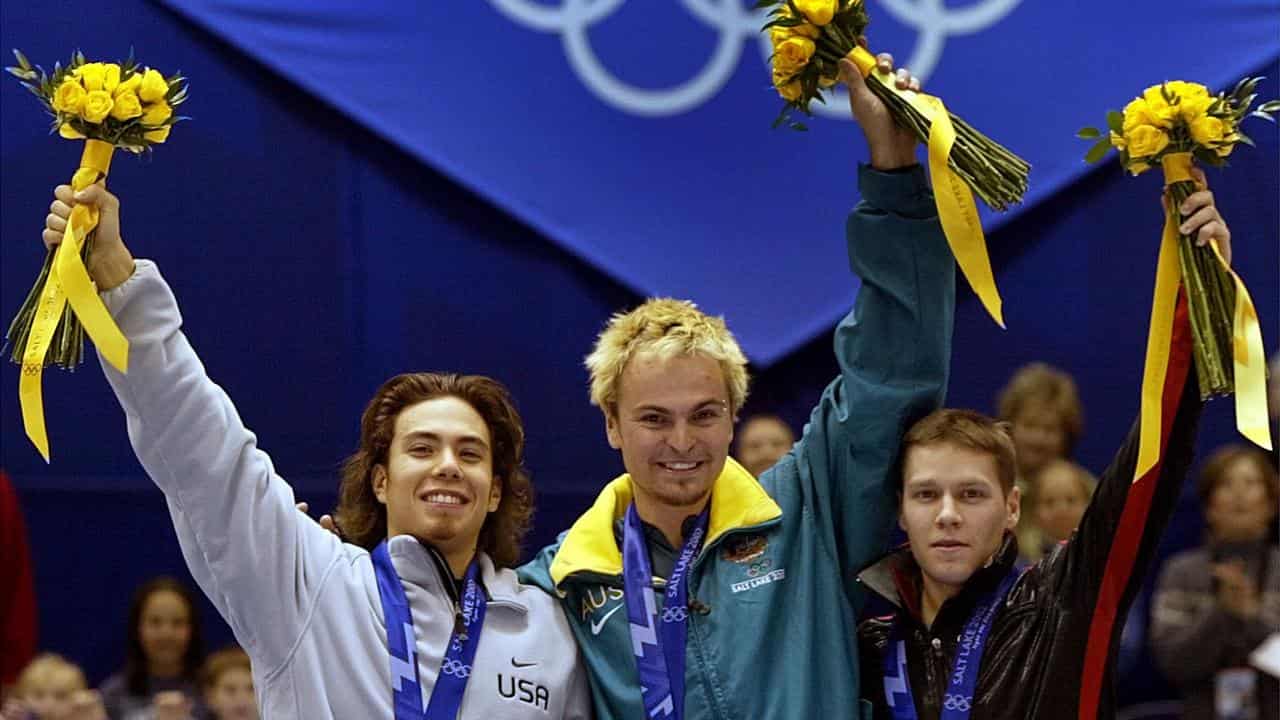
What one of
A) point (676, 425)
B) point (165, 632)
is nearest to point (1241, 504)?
point (676, 425)

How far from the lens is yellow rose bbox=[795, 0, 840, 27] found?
11.7 feet

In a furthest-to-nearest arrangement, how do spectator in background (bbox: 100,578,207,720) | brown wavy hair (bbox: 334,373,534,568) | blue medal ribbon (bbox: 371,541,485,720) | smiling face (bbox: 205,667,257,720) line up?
1. spectator in background (bbox: 100,578,207,720)
2. smiling face (bbox: 205,667,257,720)
3. brown wavy hair (bbox: 334,373,534,568)
4. blue medal ribbon (bbox: 371,541,485,720)

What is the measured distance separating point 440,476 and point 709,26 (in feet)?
11.6

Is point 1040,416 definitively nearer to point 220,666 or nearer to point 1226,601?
point 1226,601

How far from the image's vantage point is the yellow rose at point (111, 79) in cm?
337

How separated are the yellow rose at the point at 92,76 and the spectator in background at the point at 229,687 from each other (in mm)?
2712

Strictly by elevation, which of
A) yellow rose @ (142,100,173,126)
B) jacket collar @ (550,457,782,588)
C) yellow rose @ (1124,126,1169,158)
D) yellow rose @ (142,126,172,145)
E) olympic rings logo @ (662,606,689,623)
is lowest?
olympic rings logo @ (662,606,689,623)

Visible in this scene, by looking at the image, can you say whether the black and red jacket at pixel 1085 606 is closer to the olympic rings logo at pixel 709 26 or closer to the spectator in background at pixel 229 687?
the spectator in background at pixel 229 687

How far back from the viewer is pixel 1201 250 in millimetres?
3438

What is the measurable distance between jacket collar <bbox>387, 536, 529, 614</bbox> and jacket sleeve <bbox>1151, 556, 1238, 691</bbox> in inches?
103

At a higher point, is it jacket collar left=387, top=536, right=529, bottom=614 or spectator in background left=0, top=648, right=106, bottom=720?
spectator in background left=0, top=648, right=106, bottom=720

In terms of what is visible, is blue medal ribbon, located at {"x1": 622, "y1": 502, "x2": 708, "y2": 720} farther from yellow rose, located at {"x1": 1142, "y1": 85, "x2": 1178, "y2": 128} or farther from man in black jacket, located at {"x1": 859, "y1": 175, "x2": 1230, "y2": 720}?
yellow rose, located at {"x1": 1142, "y1": 85, "x2": 1178, "y2": 128}

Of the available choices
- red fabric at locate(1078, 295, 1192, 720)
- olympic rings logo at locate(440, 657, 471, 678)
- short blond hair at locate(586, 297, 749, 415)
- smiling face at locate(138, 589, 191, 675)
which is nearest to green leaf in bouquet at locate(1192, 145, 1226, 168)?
red fabric at locate(1078, 295, 1192, 720)

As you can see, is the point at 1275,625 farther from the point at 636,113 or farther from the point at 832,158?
the point at 636,113
